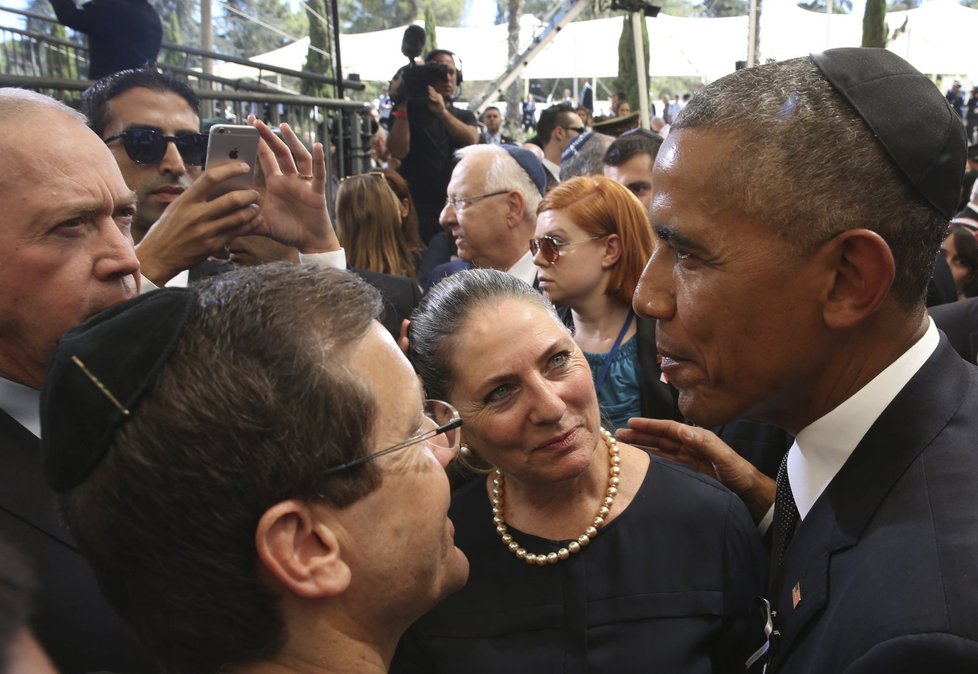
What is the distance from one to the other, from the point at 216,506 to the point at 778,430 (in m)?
1.81

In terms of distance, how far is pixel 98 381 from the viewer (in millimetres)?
1113

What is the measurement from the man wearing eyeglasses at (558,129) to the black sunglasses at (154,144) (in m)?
4.83

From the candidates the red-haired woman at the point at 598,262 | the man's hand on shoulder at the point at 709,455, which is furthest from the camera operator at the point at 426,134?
→ the man's hand on shoulder at the point at 709,455

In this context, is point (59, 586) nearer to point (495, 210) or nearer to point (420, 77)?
point (495, 210)

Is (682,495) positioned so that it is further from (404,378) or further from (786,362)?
(404,378)

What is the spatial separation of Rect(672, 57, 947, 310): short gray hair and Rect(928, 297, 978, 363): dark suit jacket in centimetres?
216

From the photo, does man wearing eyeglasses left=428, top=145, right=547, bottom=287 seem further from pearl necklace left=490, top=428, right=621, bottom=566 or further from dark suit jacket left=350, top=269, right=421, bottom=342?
pearl necklace left=490, top=428, right=621, bottom=566

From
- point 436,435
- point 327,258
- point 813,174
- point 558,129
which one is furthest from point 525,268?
point 558,129

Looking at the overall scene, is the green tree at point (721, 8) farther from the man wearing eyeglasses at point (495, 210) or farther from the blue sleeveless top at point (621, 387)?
the blue sleeveless top at point (621, 387)

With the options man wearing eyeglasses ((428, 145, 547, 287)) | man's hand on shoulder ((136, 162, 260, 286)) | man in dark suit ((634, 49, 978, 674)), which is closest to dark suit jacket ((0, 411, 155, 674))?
man's hand on shoulder ((136, 162, 260, 286))

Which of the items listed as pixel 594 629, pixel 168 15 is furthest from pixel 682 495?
pixel 168 15

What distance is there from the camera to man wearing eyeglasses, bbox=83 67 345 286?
236 cm

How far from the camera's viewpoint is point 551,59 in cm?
2347

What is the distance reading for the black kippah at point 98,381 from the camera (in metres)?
1.12
